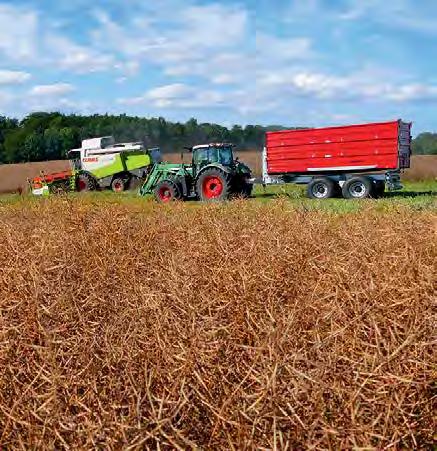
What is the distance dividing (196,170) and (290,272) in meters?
16.4

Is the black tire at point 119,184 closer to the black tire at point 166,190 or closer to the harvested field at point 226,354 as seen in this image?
the black tire at point 166,190

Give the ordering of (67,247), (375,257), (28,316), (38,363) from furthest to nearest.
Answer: (67,247) → (375,257) → (28,316) → (38,363)

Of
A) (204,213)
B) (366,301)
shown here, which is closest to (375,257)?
(366,301)

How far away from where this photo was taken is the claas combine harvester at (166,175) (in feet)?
61.0

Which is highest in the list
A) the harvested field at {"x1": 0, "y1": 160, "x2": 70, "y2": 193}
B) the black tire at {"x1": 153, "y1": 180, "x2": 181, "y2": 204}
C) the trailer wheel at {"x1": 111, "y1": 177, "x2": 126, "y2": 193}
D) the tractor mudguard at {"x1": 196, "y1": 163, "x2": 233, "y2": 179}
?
the tractor mudguard at {"x1": 196, "y1": 163, "x2": 233, "y2": 179}

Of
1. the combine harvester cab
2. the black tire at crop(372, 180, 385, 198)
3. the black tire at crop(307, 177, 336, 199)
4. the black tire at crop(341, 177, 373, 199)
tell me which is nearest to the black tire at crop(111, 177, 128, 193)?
the combine harvester cab

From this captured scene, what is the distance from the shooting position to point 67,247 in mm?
3924

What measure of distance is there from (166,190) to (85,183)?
27.2ft

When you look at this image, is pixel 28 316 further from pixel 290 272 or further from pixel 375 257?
pixel 375 257

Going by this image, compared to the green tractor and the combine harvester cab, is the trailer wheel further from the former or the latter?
the green tractor

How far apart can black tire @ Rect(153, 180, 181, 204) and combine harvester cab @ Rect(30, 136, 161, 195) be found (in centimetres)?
651

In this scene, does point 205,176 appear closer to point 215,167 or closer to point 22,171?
point 215,167

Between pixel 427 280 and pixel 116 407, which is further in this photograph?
pixel 427 280

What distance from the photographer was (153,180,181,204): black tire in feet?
62.5
